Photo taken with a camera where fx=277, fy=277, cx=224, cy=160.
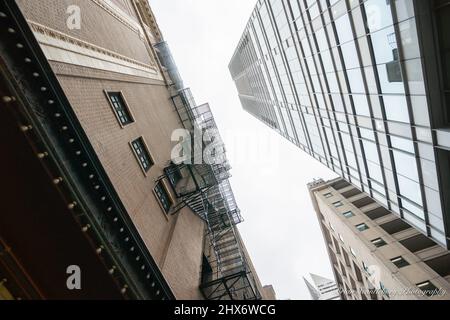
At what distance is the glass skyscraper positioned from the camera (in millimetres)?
11094

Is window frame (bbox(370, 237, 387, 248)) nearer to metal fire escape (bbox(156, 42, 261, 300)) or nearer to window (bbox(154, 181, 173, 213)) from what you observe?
metal fire escape (bbox(156, 42, 261, 300))

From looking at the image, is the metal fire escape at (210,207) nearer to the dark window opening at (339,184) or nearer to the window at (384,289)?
the window at (384,289)

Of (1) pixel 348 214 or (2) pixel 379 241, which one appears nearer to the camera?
(2) pixel 379 241

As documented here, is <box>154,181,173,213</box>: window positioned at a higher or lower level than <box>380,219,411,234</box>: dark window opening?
higher

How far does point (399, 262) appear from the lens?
25453 millimetres

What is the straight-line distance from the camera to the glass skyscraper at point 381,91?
36.4 feet

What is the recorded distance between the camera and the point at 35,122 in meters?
7.57

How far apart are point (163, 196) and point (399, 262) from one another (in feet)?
75.1

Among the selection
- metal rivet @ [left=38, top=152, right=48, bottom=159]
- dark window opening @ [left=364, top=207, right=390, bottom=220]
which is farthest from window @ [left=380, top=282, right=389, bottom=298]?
metal rivet @ [left=38, top=152, right=48, bottom=159]

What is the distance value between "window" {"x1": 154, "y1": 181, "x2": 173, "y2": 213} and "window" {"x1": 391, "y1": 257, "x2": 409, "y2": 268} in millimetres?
21907

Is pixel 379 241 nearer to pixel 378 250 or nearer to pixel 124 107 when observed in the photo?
pixel 378 250

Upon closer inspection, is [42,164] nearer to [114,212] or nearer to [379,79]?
[114,212]

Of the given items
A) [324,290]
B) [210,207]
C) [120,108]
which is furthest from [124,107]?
[324,290]
